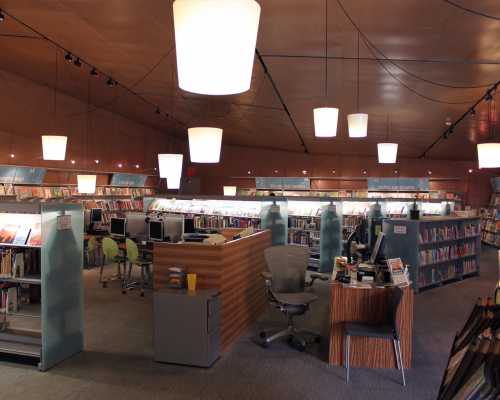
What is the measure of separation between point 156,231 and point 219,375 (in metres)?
4.28

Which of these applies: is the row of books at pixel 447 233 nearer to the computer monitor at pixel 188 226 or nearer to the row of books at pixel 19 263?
the computer monitor at pixel 188 226

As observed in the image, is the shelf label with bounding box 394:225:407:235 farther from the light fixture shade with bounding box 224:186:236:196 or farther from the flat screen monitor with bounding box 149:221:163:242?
the light fixture shade with bounding box 224:186:236:196

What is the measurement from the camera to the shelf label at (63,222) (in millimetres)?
4633

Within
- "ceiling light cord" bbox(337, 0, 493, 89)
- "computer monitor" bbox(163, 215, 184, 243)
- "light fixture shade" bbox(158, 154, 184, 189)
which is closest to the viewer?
Result: "ceiling light cord" bbox(337, 0, 493, 89)

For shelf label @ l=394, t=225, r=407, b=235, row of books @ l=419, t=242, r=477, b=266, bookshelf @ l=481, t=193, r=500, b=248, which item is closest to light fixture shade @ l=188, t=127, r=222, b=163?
shelf label @ l=394, t=225, r=407, b=235

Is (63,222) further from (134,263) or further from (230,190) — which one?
(230,190)

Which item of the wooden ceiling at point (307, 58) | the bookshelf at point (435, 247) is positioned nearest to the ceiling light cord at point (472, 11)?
the wooden ceiling at point (307, 58)

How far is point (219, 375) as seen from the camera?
4293 mm

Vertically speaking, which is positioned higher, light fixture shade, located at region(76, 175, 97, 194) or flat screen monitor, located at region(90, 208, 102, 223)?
light fixture shade, located at region(76, 175, 97, 194)

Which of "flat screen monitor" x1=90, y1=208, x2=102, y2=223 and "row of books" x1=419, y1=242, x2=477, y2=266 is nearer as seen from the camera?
"row of books" x1=419, y1=242, x2=477, y2=266

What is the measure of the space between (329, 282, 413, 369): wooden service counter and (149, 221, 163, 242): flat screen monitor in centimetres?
426

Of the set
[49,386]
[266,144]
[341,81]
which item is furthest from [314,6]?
[266,144]

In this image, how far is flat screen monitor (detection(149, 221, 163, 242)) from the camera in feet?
26.5

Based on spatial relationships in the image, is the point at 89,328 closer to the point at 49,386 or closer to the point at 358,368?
the point at 49,386
